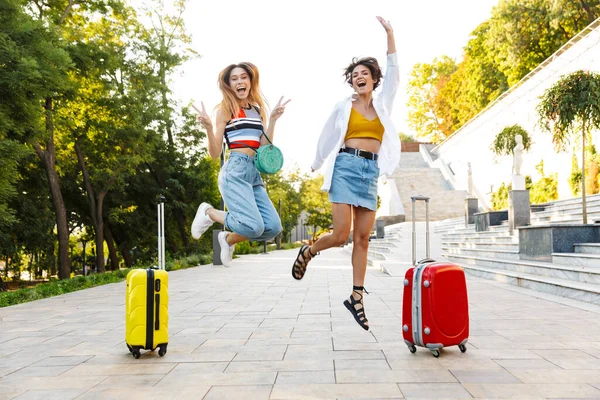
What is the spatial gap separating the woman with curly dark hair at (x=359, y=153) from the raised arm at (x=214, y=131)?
860 mm

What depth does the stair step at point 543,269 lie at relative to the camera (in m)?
7.58

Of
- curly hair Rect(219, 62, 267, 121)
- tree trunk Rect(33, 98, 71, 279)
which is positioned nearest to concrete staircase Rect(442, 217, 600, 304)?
curly hair Rect(219, 62, 267, 121)

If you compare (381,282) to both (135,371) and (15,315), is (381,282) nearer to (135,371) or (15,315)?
(15,315)

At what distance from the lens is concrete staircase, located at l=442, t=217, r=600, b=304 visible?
24.4 feet

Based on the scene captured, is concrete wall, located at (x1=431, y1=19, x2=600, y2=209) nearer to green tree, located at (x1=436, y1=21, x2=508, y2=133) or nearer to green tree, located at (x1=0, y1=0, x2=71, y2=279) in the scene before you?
green tree, located at (x1=436, y1=21, x2=508, y2=133)

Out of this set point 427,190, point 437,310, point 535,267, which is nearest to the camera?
point 437,310

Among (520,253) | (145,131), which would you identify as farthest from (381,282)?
(145,131)

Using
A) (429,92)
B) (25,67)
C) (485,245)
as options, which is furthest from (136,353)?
(429,92)

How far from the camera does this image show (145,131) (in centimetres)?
2208

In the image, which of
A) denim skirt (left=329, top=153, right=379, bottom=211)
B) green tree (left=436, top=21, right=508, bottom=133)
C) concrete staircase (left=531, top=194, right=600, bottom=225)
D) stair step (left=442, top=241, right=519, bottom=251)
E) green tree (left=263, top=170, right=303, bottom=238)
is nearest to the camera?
denim skirt (left=329, top=153, right=379, bottom=211)

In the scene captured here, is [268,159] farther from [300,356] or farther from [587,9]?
[587,9]

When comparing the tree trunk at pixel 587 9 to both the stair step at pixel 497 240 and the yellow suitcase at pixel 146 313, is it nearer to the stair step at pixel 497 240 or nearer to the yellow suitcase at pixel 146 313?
the stair step at pixel 497 240

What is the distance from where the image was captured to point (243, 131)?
14.5ft

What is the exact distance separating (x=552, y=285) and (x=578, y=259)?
3.21ft
